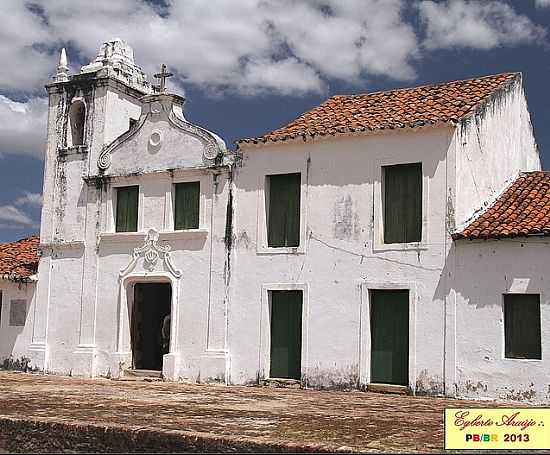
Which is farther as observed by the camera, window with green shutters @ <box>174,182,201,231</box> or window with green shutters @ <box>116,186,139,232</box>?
window with green shutters @ <box>116,186,139,232</box>

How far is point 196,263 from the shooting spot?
18297mm

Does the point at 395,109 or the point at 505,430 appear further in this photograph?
the point at 395,109

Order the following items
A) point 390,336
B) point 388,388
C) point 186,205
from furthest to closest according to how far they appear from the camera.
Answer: point 186,205, point 390,336, point 388,388

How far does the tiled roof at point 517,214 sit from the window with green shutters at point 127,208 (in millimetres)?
7806

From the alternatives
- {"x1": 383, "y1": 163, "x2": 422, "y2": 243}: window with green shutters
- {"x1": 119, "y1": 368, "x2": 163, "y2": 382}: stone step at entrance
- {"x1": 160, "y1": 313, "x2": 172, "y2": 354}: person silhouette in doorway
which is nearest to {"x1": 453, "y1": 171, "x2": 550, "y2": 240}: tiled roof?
{"x1": 383, "y1": 163, "x2": 422, "y2": 243}: window with green shutters

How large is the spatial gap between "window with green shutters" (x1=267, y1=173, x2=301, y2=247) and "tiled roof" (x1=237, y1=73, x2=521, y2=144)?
3.09 feet

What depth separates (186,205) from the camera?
18734 millimetres

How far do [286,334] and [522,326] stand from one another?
16.0 ft

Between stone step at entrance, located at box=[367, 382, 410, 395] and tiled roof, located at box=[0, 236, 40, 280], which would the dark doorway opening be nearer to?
tiled roof, located at box=[0, 236, 40, 280]

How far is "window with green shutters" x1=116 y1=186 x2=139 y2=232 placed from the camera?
63.7 feet

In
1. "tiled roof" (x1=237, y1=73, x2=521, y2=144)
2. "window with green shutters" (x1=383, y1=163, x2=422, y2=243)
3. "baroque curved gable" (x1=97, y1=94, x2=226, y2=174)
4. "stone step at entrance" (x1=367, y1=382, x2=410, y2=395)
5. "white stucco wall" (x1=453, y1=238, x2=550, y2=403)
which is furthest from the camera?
"baroque curved gable" (x1=97, y1=94, x2=226, y2=174)

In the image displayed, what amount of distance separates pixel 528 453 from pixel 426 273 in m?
7.58

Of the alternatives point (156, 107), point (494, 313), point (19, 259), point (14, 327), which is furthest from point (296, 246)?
point (19, 259)
